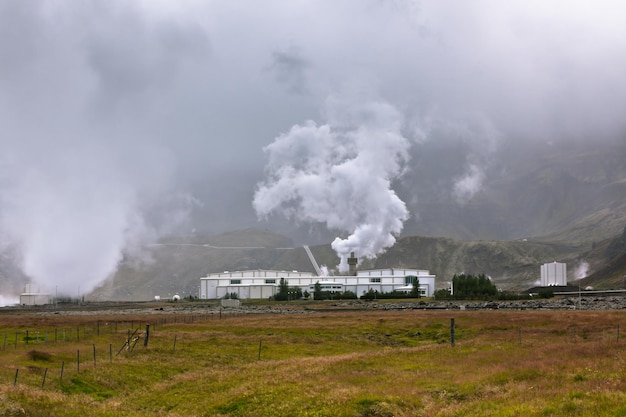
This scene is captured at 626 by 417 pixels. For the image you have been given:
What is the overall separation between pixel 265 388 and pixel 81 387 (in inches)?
480

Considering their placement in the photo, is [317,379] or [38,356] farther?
[38,356]

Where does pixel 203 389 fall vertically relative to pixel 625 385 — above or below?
below

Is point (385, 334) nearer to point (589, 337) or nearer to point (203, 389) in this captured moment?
point (589, 337)

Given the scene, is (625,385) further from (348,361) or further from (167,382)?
(167,382)

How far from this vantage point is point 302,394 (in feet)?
98.7

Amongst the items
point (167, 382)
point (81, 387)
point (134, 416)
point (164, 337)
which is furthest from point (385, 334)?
point (134, 416)

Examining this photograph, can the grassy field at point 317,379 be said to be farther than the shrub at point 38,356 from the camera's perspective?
No

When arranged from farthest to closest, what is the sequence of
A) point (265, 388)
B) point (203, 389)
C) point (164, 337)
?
1. point (164, 337)
2. point (203, 389)
3. point (265, 388)

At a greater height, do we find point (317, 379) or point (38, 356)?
point (317, 379)

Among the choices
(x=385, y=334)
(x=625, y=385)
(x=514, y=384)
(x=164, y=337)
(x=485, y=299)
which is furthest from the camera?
(x=485, y=299)

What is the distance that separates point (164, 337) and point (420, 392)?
42284mm

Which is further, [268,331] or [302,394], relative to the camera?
[268,331]

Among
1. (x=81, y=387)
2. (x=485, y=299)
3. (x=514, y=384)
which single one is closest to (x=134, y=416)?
(x=81, y=387)

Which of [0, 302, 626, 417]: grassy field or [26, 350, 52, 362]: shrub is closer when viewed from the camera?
[0, 302, 626, 417]: grassy field
